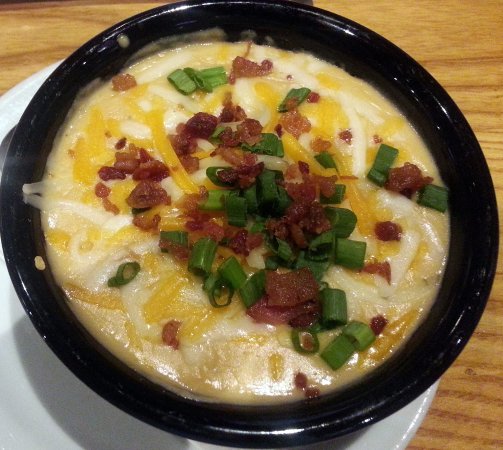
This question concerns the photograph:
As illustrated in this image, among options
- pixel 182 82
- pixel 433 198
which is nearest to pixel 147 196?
pixel 182 82

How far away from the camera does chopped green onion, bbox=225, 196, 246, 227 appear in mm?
1646

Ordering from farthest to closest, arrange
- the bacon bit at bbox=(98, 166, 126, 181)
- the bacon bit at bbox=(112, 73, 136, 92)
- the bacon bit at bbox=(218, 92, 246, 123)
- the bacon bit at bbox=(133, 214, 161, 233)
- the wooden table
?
1. the wooden table
2. the bacon bit at bbox=(112, 73, 136, 92)
3. the bacon bit at bbox=(218, 92, 246, 123)
4. the bacon bit at bbox=(98, 166, 126, 181)
5. the bacon bit at bbox=(133, 214, 161, 233)

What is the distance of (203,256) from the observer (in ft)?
5.21

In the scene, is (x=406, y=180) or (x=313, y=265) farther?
(x=406, y=180)

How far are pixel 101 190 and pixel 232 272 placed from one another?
528 mm

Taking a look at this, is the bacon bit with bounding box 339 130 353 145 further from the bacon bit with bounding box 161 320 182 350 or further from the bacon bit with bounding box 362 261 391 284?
the bacon bit with bounding box 161 320 182 350

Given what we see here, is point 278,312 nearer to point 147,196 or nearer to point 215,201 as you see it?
point 215,201

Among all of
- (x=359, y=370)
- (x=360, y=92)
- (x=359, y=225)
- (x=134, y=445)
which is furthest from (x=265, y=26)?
(x=134, y=445)

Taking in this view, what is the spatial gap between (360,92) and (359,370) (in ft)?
3.36

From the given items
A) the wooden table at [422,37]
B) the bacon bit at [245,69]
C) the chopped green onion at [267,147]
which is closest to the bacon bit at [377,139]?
the chopped green onion at [267,147]

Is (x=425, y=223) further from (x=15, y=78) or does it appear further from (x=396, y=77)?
(x=15, y=78)

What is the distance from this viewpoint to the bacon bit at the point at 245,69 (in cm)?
206

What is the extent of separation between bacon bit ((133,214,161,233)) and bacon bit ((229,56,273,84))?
647mm

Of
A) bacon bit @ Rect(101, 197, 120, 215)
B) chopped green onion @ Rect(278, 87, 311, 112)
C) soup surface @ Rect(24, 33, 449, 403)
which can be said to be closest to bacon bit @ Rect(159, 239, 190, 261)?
soup surface @ Rect(24, 33, 449, 403)
